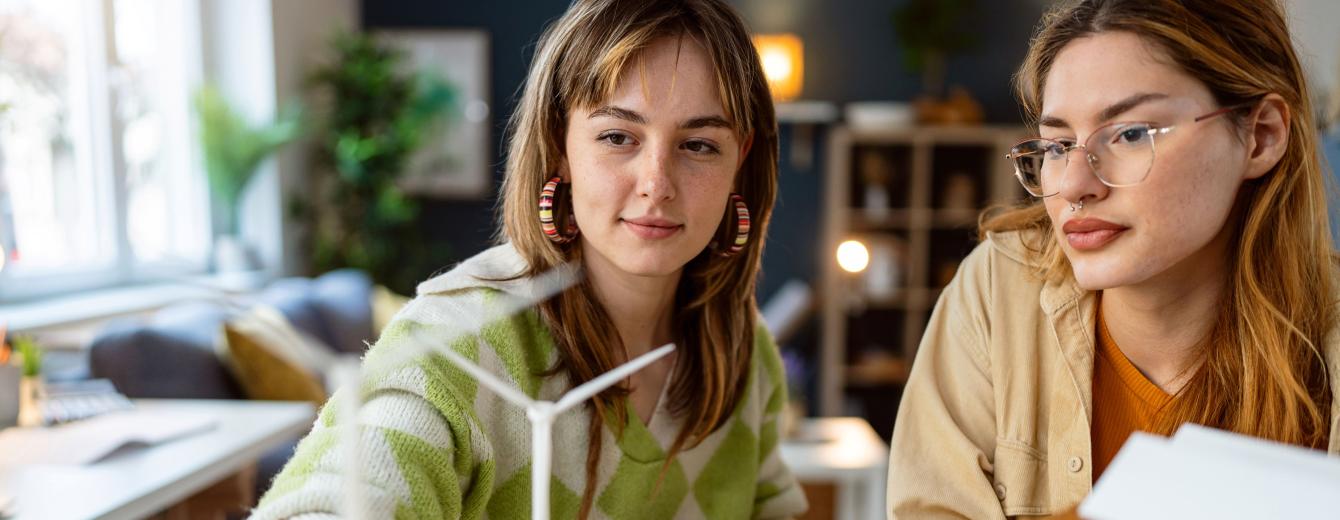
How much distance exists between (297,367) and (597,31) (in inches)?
77.6

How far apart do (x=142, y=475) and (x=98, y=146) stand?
104 inches

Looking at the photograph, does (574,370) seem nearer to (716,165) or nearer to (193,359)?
(716,165)

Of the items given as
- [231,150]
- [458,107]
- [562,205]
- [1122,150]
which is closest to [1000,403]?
[1122,150]

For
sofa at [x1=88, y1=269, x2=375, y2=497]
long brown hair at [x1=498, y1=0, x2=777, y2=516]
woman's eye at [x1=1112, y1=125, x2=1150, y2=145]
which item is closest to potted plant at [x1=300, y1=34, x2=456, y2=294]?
sofa at [x1=88, y1=269, x2=375, y2=497]

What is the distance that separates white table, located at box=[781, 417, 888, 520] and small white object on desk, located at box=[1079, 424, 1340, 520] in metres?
1.86

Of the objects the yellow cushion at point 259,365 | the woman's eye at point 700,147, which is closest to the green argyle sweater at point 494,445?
the woman's eye at point 700,147

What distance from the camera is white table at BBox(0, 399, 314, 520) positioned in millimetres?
1652

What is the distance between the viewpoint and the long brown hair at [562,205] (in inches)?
48.6

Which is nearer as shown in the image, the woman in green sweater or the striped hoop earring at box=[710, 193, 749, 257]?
the woman in green sweater

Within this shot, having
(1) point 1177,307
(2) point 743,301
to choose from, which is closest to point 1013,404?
(1) point 1177,307

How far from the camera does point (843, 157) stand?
205 inches

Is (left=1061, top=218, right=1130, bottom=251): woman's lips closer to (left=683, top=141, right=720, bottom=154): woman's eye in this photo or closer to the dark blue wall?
(left=683, top=141, right=720, bottom=154): woman's eye

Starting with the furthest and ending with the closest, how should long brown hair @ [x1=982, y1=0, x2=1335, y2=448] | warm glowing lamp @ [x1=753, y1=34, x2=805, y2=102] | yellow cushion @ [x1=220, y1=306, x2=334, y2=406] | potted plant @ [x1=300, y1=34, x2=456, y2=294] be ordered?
warm glowing lamp @ [x1=753, y1=34, x2=805, y2=102], potted plant @ [x1=300, y1=34, x2=456, y2=294], yellow cushion @ [x1=220, y1=306, x2=334, y2=406], long brown hair @ [x1=982, y1=0, x2=1335, y2=448]

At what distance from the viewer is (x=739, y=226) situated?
1400mm
